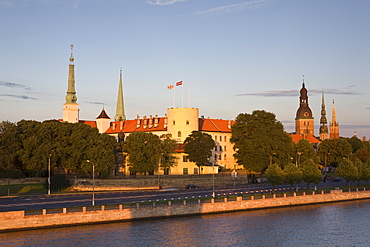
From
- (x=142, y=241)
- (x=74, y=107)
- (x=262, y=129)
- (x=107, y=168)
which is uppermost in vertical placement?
(x=74, y=107)

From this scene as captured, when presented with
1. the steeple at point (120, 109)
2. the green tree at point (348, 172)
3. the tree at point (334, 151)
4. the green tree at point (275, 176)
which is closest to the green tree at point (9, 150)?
the green tree at point (275, 176)

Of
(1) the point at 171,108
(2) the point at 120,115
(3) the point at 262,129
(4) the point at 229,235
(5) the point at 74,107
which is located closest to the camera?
(4) the point at 229,235

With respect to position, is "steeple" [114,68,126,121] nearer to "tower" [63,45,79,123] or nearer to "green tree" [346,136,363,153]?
"tower" [63,45,79,123]

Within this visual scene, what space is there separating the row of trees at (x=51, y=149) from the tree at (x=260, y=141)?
33.7 m

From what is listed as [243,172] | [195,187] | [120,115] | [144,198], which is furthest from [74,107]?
[144,198]

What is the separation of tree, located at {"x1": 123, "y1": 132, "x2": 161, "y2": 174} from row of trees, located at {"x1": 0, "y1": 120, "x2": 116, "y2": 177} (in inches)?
184

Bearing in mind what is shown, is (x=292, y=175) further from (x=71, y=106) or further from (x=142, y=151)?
(x=71, y=106)

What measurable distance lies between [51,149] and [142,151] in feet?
66.1

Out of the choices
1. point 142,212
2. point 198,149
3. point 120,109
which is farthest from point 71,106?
point 142,212

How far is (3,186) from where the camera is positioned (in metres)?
93.4

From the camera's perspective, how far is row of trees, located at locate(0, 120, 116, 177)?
98.6 m

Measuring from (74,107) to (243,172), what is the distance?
67021 millimetres

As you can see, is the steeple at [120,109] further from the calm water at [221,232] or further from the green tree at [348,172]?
the calm water at [221,232]

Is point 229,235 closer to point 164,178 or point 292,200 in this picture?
point 292,200
